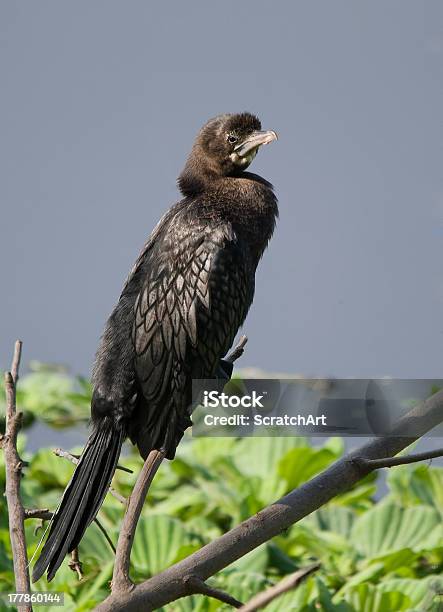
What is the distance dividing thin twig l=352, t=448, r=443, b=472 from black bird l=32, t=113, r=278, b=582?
477 millimetres

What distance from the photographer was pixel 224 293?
224 cm

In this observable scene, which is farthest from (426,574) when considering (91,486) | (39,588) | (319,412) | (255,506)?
(91,486)

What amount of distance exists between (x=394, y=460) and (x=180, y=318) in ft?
2.37

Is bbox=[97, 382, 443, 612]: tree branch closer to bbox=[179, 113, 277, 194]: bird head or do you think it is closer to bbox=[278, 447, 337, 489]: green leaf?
bbox=[179, 113, 277, 194]: bird head

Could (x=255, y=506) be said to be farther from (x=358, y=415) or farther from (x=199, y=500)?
(x=358, y=415)

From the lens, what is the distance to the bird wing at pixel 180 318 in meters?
2.16

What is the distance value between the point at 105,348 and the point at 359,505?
1662mm

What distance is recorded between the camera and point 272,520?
167cm

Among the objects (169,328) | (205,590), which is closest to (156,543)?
(169,328)

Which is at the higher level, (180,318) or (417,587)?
(180,318)

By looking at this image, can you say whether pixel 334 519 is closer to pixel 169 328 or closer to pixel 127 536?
pixel 169 328

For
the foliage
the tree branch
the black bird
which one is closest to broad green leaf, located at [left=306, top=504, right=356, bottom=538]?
the foliage

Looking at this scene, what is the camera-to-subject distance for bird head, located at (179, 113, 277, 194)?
256 centimetres

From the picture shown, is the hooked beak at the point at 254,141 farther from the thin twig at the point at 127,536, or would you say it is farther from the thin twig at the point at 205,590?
the thin twig at the point at 205,590
